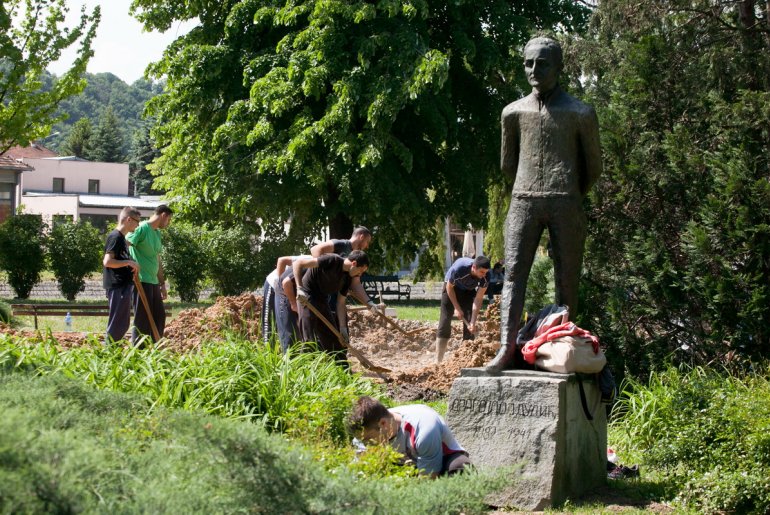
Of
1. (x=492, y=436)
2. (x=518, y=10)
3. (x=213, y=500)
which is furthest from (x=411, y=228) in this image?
(x=213, y=500)

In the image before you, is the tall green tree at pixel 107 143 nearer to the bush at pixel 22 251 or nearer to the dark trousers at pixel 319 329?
the bush at pixel 22 251

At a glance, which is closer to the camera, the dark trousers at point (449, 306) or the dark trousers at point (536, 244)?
the dark trousers at point (536, 244)

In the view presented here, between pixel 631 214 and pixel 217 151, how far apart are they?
13854 mm

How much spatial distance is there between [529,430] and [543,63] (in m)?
2.46

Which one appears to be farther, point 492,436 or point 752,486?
point 492,436

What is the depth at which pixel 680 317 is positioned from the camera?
9.60 meters

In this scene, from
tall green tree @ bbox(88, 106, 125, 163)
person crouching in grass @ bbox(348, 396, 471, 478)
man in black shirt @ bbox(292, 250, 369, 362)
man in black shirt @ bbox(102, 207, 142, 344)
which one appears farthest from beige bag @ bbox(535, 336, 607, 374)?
tall green tree @ bbox(88, 106, 125, 163)

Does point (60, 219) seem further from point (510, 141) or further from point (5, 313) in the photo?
point (510, 141)

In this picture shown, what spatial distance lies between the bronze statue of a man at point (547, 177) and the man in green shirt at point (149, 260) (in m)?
4.57

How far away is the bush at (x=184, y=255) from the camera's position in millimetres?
26328

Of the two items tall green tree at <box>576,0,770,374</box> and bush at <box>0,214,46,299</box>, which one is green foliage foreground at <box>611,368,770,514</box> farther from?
bush at <box>0,214,46,299</box>

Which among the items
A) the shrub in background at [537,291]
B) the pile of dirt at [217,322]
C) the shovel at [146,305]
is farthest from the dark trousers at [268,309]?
the shrub in background at [537,291]

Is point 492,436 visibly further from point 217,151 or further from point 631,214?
point 217,151

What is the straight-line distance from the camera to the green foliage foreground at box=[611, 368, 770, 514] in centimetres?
645
